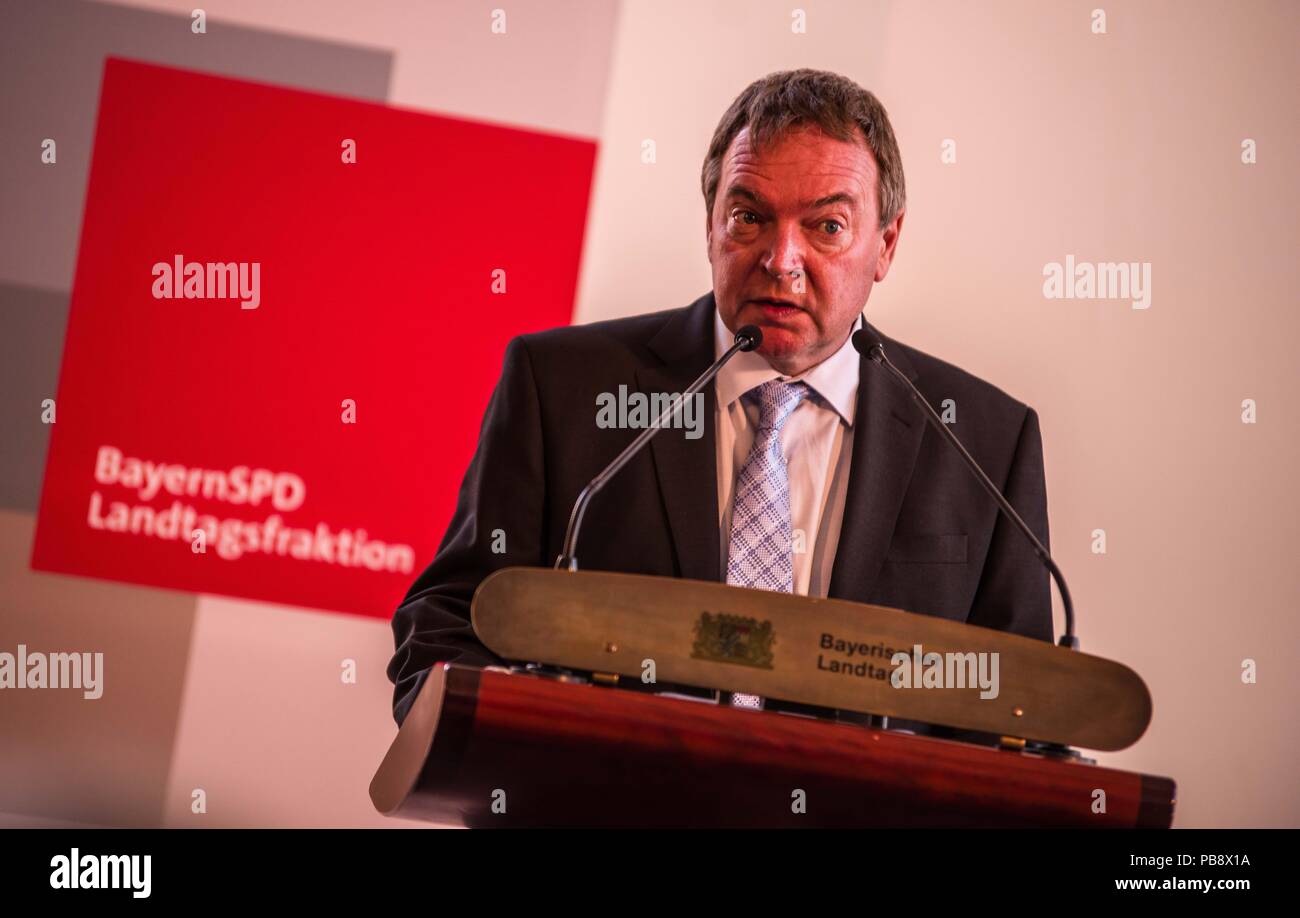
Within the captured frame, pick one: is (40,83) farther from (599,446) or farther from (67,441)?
(599,446)

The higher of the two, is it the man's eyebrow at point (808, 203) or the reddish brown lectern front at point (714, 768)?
the man's eyebrow at point (808, 203)

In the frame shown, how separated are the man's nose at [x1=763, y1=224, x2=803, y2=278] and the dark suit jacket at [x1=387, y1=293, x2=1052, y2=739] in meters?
0.24

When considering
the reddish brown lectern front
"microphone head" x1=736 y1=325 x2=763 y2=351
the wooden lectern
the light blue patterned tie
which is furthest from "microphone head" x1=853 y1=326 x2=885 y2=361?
the reddish brown lectern front

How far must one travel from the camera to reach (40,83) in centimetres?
292

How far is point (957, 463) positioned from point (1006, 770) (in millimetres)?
1075

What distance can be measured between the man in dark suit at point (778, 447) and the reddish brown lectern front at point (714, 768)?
70cm

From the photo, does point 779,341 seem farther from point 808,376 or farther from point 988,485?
point 988,485

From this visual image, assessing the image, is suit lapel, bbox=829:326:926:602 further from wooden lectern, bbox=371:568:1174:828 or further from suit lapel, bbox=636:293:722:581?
wooden lectern, bbox=371:568:1174:828

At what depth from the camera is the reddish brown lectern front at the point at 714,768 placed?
44.6 inches

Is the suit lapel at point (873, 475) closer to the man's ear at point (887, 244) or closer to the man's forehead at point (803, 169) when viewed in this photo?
the man's ear at point (887, 244)

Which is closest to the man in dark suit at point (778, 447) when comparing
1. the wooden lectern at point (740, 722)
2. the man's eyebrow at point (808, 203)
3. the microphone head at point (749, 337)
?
the man's eyebrow at point (808, 203)

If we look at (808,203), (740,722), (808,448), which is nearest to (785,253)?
(808,203)
